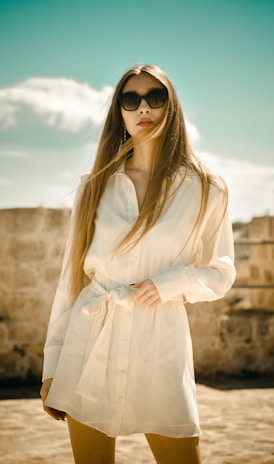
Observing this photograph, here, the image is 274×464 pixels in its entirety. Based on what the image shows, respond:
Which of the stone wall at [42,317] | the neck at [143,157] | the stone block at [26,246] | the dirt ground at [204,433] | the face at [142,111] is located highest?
the face at [142,111]

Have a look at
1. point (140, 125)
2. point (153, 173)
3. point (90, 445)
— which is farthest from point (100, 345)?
point (140, 125)

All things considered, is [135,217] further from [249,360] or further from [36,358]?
[249,360]

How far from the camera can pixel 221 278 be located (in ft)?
6.22

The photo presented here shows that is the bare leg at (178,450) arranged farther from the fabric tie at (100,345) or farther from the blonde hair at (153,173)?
the blonde hair at (153,173)

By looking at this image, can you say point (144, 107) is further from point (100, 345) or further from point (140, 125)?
point (100, 345)

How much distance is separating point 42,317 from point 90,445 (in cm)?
468

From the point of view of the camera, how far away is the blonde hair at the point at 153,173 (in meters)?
1.90

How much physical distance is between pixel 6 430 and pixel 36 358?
1.71 meters

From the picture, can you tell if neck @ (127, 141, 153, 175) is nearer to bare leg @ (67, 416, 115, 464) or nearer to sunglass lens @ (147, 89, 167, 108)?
sunglass lens @ (147, 89, 167, 108)

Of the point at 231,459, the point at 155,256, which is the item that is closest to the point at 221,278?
the point at 155,256

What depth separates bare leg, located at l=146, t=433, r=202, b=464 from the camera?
1.72 m

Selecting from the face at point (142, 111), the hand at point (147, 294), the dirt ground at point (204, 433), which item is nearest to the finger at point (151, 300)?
the hand at point (147, 294)

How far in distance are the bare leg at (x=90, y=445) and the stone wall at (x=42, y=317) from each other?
15.2 ft

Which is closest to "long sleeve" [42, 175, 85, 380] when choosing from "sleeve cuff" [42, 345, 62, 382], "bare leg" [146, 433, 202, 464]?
"sleeve cuff" [42, 345, 62, 382]
